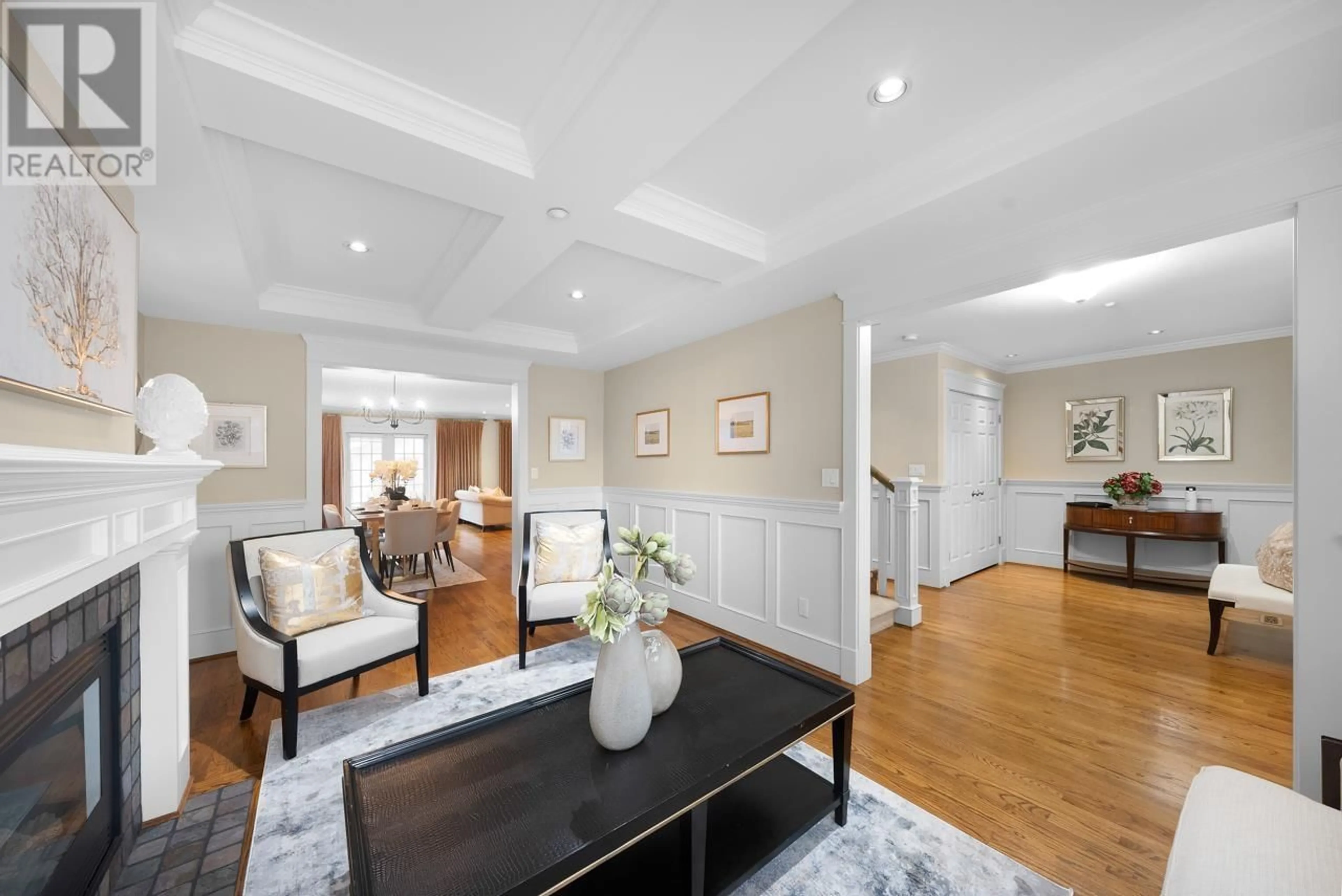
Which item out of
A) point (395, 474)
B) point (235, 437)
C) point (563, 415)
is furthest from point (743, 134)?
point (395, 474)

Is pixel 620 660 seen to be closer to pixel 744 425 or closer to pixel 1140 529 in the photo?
pixel 744 425

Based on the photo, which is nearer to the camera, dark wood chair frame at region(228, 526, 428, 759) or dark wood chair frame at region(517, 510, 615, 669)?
dark wood chair frame at region(228, 526, 428, 759)

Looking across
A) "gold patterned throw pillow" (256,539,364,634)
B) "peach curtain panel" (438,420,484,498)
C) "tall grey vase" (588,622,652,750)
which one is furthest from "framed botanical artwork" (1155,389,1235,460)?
"peach curtain panel" (438,420,484,498)

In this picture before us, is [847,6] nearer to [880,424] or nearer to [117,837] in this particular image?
[117,837]

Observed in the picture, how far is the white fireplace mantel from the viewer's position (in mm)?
815

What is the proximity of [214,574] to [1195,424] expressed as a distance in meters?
8.29

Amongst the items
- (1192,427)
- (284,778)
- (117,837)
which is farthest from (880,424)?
(117,837)

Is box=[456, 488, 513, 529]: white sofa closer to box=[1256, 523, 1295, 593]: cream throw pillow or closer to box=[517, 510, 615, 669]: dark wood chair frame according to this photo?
box=[517, 510, 615, 669]: dark wood chair frame

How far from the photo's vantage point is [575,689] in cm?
183

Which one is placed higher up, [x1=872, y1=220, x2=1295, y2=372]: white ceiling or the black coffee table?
[x1=872, y1=220, x2=1295, y2=372]: white ceiling

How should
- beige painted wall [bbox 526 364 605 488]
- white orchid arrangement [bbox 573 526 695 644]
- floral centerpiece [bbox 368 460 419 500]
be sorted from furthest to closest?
floral centerpiece [bbox 368 460 419 500], beige painted wall [bbox 526 364 605 488], white orchid arrangement [bbox 573 526 695 644]

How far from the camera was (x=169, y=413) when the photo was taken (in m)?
1.68

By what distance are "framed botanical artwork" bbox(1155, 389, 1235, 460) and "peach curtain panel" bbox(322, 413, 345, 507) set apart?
11946 millimetres

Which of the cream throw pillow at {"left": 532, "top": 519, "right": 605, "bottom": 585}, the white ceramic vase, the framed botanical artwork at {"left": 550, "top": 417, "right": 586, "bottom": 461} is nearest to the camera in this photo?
the white ceramic vase
